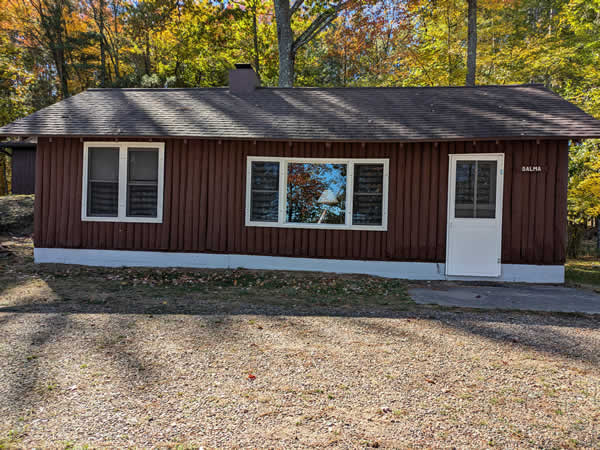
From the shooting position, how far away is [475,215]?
25.8 feet

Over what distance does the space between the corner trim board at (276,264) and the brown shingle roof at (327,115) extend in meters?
2.44

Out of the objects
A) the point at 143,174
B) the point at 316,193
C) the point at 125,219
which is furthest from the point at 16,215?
the point at 316,193

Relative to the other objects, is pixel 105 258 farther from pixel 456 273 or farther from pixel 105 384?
pixel 456 273

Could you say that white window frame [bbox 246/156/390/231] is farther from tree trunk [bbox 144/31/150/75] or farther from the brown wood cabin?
tree trunk [bbox 144/31/150/75]

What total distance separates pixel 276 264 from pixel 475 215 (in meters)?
4.02

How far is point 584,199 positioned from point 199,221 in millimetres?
10433

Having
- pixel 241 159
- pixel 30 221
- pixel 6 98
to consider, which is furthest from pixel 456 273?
pixel 6 98

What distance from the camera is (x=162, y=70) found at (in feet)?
72.8

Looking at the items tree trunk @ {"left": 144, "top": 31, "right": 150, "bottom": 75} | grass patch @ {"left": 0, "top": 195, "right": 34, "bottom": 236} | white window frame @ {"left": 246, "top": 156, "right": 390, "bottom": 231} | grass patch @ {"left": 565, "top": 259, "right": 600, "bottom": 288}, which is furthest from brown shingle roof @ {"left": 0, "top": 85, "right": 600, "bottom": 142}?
tree trunk @ {"left": 144, "top": 31, "right": 150, "bottom": 75}

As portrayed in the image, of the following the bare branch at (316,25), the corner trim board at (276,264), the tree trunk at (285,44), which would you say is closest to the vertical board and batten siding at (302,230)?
the corner trim board at (276,264)

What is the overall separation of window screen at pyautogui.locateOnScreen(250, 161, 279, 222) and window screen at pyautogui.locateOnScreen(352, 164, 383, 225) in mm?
1623

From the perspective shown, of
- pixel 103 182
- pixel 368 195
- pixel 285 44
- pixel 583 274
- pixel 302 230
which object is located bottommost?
pixel 583 274

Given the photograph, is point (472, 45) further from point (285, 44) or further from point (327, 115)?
point (327, 115)

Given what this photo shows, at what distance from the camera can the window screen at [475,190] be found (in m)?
7.80
